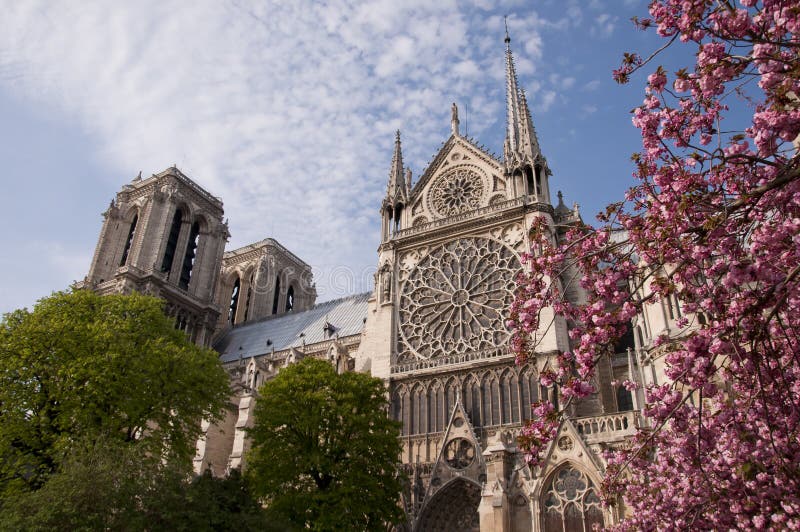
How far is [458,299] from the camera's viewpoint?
29609 millimetres

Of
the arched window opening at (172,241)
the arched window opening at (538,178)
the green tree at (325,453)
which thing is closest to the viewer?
the green tree at (325,453)

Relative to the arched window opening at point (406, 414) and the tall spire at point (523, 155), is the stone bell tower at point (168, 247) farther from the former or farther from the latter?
the tall spire at point (523, 155)

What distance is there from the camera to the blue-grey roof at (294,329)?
153 ft

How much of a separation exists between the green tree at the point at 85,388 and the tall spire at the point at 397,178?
15315mm

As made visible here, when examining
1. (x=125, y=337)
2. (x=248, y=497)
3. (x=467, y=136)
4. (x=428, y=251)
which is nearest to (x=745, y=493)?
(x=248, y=497)

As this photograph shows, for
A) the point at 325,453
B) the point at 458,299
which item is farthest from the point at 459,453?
the point at 458,299

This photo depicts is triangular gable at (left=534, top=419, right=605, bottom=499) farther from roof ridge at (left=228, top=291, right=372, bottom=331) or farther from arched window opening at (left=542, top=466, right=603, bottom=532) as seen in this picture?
roof ridge at (left=228, top=291, right=372, bottom=331)

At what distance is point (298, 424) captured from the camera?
2194 centimetres

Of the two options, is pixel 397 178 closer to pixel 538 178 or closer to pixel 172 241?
pixel 538 178

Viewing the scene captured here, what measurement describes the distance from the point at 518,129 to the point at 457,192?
4.41 metres

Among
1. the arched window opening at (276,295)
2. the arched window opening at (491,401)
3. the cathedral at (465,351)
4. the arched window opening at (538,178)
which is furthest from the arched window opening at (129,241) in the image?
the arched window opening at (491,401)

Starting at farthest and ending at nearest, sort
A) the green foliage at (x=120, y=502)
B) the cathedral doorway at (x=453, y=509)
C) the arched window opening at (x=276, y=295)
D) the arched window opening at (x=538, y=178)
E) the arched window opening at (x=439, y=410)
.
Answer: the arched window opening at (x=276, y=295) → the arched window opening at (x=538, y=178) → the arched window opening at (x=439, y=410) → the cathedral doorway at (x=453, y=509) → the green foliage at (x=120, y=502)

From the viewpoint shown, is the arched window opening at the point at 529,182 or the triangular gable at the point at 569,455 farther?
the arched window opening at the point at 529,182

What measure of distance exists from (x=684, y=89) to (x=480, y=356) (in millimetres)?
19954
